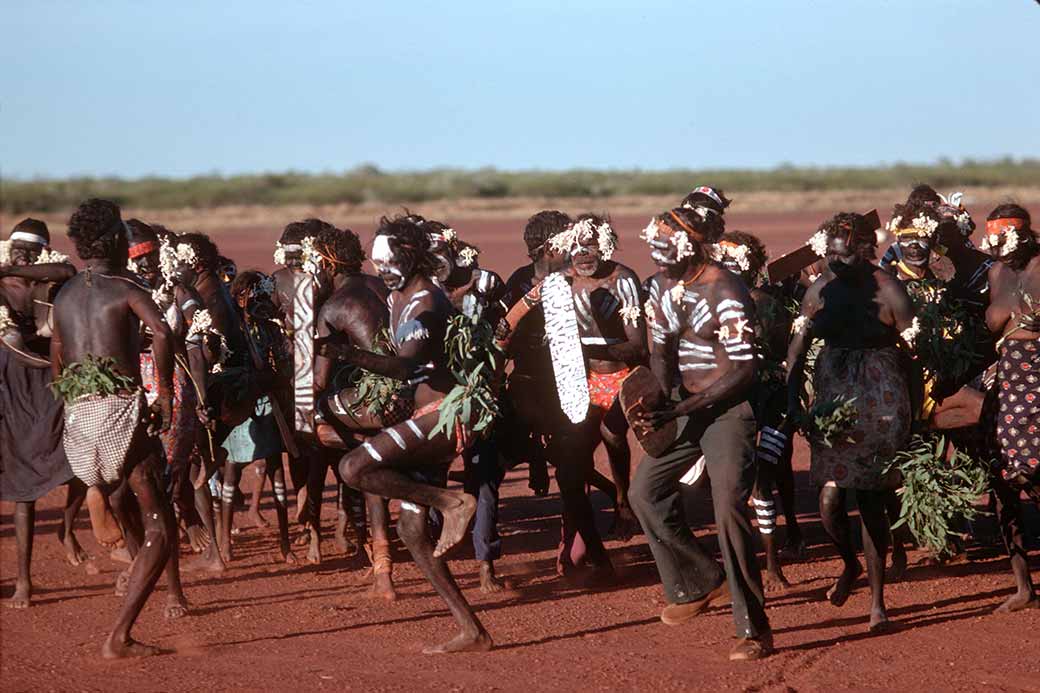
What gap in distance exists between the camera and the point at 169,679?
7809 mm

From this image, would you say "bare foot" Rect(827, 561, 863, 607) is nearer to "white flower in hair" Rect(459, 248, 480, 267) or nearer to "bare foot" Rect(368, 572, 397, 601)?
"bare foot" Rect(368, 572, 397, 601)

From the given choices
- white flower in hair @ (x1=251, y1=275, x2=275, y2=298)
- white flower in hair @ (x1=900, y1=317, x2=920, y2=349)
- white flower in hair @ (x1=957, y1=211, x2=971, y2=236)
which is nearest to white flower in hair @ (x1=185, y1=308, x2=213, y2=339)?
white flower in hair @ (x1=251, y1=275, x2=275, y2=298)

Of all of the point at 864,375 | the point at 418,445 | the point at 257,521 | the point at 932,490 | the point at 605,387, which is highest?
the point at 864,375

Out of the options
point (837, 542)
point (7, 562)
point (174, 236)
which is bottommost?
point (7, 562)

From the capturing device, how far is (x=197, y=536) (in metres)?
10.7

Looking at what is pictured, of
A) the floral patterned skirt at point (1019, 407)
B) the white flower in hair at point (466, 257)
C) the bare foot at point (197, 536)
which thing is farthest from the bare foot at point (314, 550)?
the floral patterned skirt at point (1019, 407)

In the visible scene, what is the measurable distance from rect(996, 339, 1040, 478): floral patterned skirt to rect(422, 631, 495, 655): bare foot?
3.31 metres

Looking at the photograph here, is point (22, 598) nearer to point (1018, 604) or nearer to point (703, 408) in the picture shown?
point (703, 408)

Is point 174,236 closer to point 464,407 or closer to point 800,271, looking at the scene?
point 464,407

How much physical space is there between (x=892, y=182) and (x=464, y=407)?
75.3 m

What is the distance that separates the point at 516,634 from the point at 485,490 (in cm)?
144

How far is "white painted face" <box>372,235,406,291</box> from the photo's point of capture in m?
8.31

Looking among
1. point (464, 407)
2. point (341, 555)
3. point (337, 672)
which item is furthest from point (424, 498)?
point (341, 555)

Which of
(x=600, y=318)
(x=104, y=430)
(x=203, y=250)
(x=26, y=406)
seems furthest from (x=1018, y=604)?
(x=26, y=406)
